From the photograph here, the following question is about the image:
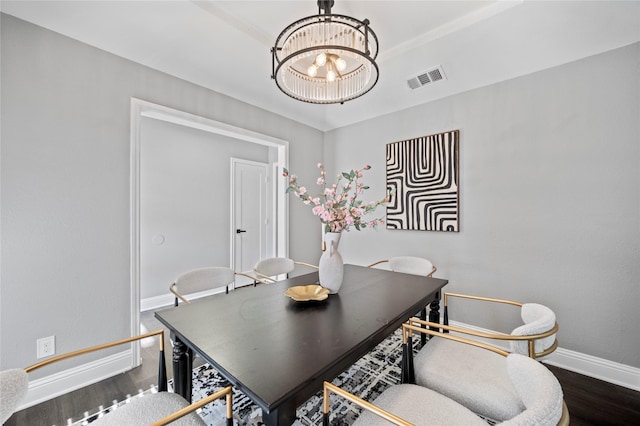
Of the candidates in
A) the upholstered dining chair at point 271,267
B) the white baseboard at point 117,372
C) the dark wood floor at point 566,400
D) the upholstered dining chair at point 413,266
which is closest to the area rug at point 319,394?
the dark wood floor at point 566,400

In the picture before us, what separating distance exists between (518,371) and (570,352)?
1.93 meters

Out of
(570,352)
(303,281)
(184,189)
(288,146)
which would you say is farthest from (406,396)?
(184,189)

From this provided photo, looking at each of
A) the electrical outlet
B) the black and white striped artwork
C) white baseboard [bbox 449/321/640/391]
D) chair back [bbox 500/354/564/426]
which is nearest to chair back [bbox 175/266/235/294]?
the electrical outlet

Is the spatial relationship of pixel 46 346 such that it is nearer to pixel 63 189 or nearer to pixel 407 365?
pixel 63 189

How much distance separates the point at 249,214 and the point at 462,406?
12.8ft

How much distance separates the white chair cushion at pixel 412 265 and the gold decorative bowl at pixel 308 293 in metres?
1.18

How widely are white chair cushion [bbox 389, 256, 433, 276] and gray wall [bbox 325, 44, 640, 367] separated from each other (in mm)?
460

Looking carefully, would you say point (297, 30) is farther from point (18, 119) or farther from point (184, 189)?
point (184, 189)

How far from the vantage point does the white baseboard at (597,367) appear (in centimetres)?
187

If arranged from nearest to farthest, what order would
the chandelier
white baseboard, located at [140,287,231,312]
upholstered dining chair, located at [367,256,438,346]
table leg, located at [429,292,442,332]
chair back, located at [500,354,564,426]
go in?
1. chair back, located at [500,354,564,426]
2. the chandelier
3. table leg, located at [429,292,442,332]
4. upholstered dining chair, located at [367,256,438,346]
5. white baseboard, located at [140,287,231,312]

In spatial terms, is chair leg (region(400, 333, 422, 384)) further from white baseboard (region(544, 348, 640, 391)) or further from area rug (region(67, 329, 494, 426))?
white baseboard (region(544, 348, 640, 391))

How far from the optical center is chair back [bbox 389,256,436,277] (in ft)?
7.91

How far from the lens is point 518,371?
0.85 meters

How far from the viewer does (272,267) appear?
100 inches
